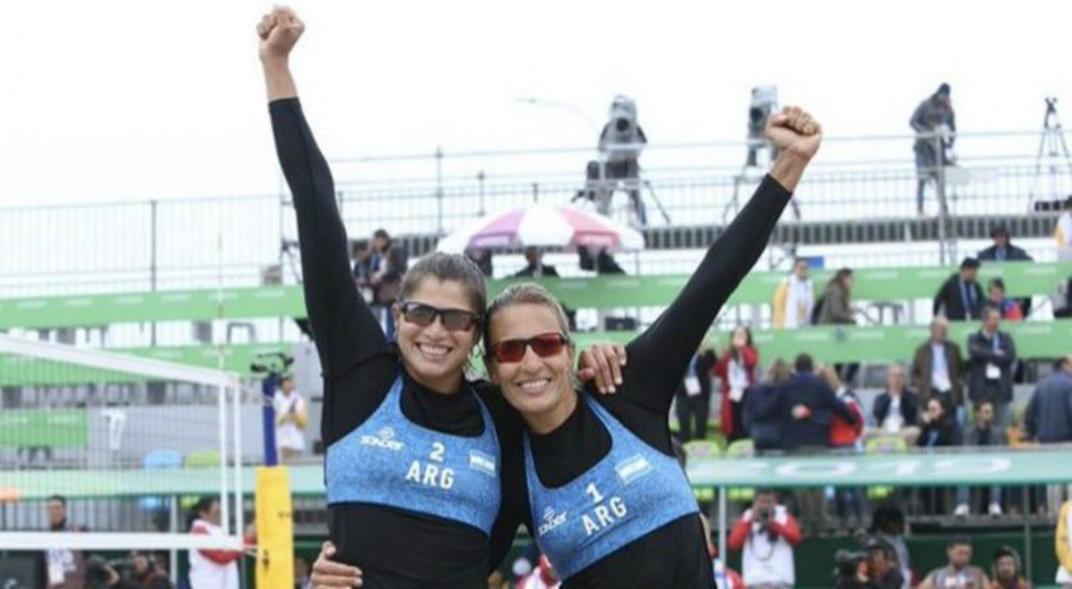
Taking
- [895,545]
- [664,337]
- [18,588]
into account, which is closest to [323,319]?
[664,337]

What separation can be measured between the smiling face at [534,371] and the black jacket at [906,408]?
14.3 meters

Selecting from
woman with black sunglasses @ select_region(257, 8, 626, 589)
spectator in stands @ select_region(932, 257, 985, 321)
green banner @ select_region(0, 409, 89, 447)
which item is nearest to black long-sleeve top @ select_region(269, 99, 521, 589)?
woman with black sunglasses @ select_region(257, 8, 626, 589)

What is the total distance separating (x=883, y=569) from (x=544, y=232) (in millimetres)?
5548

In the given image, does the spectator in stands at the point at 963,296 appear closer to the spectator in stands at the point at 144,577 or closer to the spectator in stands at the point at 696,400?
the spectator in stands at the point at 696,400

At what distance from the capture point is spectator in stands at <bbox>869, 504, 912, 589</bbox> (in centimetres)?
1770

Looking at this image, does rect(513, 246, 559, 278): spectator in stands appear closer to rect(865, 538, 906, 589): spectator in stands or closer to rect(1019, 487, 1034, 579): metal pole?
rect(1019, 487, 1034, 579): metal pole

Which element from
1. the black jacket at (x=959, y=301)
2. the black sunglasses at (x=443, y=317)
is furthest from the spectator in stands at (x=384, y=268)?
Answer: the black sunglasses at (x=443, y=317)

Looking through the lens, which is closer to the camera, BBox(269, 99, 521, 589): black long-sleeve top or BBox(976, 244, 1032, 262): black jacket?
BBox(269, 99, 521, 589): black long-sleeve top

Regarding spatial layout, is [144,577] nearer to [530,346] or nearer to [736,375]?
[736,375]

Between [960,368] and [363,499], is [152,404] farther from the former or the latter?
[363,499]

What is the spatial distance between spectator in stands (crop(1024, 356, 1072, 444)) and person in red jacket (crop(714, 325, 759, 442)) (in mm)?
2356

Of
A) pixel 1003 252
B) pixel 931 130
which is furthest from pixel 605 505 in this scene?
pixel 931 130

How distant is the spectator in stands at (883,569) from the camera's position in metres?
16.5

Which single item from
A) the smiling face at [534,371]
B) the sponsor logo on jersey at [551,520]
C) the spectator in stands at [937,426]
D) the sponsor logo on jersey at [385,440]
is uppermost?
the smiling face at [534,371]
